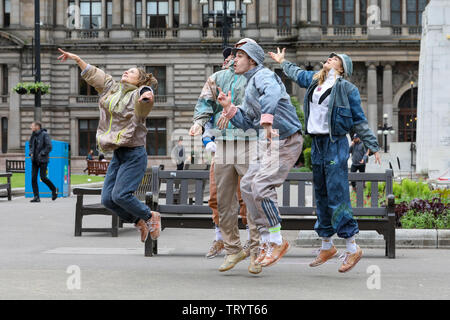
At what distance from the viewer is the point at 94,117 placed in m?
58.3

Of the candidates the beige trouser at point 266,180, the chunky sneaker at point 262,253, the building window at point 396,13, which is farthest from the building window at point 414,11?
the chunky sneaker at point 262,253

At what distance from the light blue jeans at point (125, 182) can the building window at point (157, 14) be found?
167 feet

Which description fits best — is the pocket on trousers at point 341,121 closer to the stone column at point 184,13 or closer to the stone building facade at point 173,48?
the stone building facade at point 173,48

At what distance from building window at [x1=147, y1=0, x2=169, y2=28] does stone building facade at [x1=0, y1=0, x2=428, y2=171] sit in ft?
0.23

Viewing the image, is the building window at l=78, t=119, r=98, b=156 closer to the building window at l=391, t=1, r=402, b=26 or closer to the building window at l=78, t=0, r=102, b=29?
the building window at l=78, t=0, r=102, b=29

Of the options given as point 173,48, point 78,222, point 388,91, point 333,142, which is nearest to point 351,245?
point 333,142

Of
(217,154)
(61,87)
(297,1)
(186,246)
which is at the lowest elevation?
(186,246)

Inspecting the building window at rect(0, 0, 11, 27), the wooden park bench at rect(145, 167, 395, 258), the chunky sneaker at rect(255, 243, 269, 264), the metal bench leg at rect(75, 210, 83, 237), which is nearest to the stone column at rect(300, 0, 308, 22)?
the building window at rect(0, 0, 11, 27)

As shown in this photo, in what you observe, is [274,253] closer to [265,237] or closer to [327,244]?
[265,237]

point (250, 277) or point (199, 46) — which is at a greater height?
point (199, 46)
